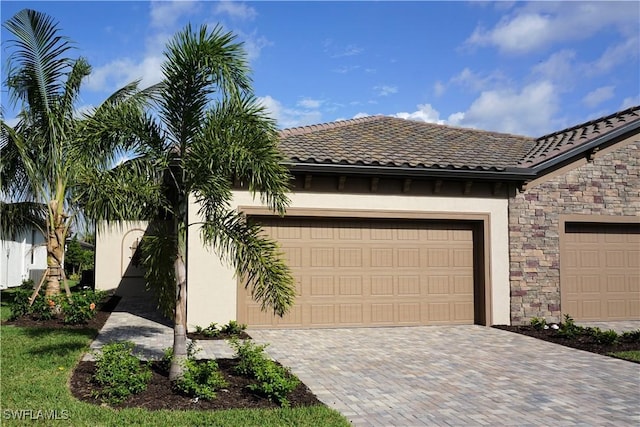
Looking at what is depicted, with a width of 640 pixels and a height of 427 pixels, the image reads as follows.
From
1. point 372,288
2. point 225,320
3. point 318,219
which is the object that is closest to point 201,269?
point 225,320

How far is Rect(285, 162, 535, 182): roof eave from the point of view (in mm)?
10977

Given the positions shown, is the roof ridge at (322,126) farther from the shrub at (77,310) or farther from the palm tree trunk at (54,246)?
the shrub at (77,310)

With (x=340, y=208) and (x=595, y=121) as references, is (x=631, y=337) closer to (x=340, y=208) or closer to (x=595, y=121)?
(x=340, y=208)

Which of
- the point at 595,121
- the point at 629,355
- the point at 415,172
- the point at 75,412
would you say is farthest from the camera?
the point at 595,121

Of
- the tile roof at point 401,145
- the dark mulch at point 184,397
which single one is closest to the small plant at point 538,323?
the tile roof at point 401,145

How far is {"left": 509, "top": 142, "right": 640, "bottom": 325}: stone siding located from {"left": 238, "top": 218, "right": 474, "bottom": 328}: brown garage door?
3.48 feet

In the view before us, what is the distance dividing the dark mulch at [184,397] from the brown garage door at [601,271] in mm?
8823

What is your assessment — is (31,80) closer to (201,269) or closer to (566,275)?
(201,269)

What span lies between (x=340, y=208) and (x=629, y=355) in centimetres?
588

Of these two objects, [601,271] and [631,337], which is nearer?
[631,337]

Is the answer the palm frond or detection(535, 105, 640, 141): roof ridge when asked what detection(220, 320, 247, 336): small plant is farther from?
detection(535, 105, 640, 141): roof ridge

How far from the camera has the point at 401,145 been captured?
43.6ft

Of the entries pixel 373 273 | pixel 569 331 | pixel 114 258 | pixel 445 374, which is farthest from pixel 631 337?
pixel 114 258

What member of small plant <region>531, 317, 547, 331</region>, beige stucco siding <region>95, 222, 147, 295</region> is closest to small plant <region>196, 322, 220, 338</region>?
small plant <region>531, 317, 547, 331</region>
